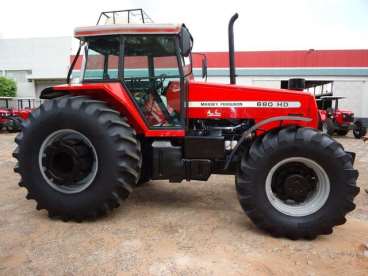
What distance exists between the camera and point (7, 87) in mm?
25766

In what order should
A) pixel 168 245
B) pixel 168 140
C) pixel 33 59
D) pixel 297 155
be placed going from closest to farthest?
pixel 168 245 < pixel 297 155 < pixel 168 140 < pixel 33 59

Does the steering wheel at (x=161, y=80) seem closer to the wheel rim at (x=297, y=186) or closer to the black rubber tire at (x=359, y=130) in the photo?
the wheel rim at (x=297, y=186)

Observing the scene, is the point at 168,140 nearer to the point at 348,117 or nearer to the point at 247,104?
the point at 247,104

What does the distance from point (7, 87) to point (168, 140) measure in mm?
25190

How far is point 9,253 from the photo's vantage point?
3.21 metres

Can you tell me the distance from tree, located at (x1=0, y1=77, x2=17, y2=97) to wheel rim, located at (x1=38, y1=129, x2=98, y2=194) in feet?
79.9

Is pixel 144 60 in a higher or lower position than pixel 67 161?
higher

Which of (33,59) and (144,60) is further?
(33,59)

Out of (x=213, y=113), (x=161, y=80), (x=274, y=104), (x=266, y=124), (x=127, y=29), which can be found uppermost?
(x=127, y=29)

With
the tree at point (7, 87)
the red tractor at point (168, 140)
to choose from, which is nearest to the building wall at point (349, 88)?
the tree at point (7, 87)

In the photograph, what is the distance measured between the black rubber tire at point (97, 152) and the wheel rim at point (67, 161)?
0.06m

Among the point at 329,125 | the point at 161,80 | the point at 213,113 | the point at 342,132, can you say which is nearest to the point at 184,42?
the point at 161,80

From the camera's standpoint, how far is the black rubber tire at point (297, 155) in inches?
140

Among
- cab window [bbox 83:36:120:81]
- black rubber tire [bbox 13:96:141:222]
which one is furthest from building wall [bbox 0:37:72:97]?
black rubber tire [bbox 13:96:141:222]
